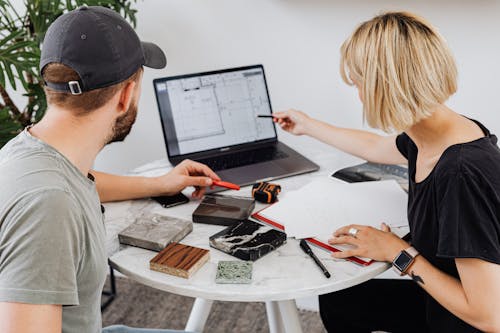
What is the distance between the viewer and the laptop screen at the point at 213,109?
5.45ft

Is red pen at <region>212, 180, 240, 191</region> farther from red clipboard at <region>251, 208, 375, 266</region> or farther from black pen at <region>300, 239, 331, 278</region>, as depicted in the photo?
black pen at <region>300, 239, 331, 278</region>

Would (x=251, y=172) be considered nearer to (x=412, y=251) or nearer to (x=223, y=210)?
(x=223, y=210)

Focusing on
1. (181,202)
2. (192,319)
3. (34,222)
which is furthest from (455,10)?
(34,222)

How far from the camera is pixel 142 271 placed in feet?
3.60

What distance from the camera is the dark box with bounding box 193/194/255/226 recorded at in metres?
1.26

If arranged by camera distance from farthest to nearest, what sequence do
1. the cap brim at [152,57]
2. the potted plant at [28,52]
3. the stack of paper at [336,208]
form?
the potted plant at [28,52] < the stack of paper at [336,208] < the cap brim at [152,57]

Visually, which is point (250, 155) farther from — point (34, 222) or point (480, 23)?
point (34, 222)

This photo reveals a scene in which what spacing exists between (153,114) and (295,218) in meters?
1.07

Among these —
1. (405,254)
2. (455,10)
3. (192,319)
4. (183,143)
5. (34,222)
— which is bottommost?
(192,319)

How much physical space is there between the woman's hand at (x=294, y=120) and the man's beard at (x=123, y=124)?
71 cm

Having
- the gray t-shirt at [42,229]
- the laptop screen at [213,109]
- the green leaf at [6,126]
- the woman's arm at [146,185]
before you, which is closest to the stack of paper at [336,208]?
the woman's arm at [146,185]

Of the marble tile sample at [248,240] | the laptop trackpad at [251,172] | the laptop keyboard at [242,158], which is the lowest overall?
the marble tile sample at [248,240]

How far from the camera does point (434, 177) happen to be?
104 centimetres

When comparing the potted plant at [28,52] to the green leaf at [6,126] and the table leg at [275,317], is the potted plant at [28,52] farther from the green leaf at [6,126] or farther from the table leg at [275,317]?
the table leg at [275,317]
